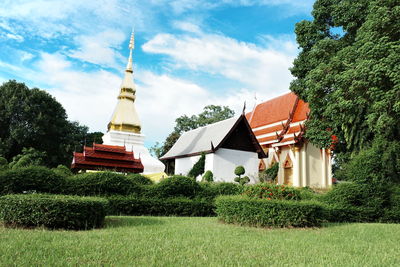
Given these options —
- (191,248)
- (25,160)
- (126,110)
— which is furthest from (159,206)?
(126,110)

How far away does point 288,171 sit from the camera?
29516 mm

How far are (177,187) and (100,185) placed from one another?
2.89 meters

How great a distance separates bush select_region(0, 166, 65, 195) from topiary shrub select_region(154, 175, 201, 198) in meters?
3.61

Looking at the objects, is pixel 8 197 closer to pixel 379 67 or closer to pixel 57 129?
pixel 379 67

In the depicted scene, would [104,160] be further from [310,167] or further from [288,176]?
[310,167]

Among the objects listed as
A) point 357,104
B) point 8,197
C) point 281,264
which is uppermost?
point 357,104

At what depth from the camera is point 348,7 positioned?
18.0 meters

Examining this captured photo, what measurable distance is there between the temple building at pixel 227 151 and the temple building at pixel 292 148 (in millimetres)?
6342

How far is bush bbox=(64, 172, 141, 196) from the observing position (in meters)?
11.3

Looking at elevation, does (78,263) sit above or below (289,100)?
below

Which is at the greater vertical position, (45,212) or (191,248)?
(45,212)

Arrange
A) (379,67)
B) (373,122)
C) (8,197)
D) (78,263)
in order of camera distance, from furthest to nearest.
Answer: (373,122) → (379,67) → (8,197) → (78,263)

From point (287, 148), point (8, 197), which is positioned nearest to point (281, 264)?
point (8, 197)

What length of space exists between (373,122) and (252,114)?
74.4 ft
